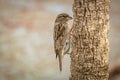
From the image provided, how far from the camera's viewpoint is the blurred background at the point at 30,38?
4.25 metres

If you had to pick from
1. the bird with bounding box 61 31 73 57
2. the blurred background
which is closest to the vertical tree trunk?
the bird with bounding box 61 31 73 57

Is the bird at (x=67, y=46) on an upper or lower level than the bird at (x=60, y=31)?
lower

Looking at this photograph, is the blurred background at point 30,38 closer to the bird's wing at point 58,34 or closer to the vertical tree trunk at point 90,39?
the bird's wing at point 58,34

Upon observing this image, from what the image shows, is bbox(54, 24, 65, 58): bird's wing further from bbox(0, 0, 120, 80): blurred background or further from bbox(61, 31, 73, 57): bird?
bbox(0, 0, 120, 80): blurred background

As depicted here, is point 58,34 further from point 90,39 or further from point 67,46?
point 90,39

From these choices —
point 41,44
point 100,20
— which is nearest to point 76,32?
point 100,20

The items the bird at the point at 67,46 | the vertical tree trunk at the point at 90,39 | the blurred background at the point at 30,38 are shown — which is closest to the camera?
the vertical tree trunk at the point at 90,39

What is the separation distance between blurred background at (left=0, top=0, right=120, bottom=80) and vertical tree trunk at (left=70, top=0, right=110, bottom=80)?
103cm

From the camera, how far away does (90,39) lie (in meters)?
3.25

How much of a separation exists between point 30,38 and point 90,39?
1.22m

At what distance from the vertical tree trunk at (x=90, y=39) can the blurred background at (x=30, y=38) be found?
1.03 meters

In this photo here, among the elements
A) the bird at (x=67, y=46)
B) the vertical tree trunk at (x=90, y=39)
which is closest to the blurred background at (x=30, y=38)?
the bird at (x=67, y=46)

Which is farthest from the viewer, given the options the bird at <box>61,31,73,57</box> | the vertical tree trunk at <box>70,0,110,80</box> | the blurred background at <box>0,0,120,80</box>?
the blurred background at <box>0,0,120,80</box>

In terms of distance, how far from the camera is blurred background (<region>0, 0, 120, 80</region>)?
4254 millimetres
